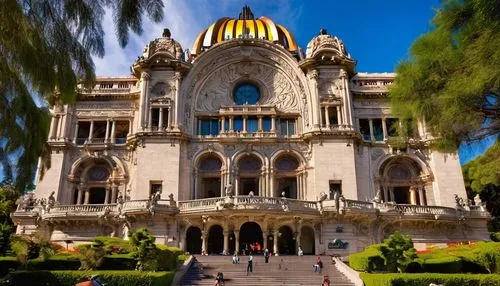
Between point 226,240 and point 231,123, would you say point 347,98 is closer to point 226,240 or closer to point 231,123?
point 231,123

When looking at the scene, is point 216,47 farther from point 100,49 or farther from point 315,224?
point 100,49

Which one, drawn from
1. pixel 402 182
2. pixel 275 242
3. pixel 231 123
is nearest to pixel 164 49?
pixel 231 123

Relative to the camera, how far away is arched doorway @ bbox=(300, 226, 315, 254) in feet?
124

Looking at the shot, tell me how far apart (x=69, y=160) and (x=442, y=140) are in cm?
3425

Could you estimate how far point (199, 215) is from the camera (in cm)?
3541

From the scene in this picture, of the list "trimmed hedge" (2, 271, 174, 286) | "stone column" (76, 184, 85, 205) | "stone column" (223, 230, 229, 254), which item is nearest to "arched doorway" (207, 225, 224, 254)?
"stone column" (223, 230, 229, 254)

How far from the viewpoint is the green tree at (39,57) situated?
9.34 m

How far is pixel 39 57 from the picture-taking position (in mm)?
10102

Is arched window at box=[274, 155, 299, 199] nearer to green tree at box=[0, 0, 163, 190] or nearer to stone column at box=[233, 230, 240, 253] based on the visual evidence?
stone column at box=[233, 230, 240, 253]

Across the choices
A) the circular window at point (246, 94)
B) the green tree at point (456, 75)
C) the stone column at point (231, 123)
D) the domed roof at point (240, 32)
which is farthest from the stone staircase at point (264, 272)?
the domed roof at point (240, 32)

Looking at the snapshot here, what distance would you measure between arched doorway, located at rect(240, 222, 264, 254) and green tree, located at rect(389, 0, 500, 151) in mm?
20815

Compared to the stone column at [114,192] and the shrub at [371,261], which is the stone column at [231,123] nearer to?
the stone column at [114,192]

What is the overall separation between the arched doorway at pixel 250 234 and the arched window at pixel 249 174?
4.21 metres

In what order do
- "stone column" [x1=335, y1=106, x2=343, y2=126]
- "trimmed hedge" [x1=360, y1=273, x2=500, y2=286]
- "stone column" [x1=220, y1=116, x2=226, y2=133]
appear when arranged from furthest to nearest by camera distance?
"stone column" [x1=220, y1=116, x2=226, y2=133] < "stone column" [x1=335, y1=106, x2=343, y2=126] < "trimmed hedge" [x1=360, y1=273, x2=500, y2=286]
